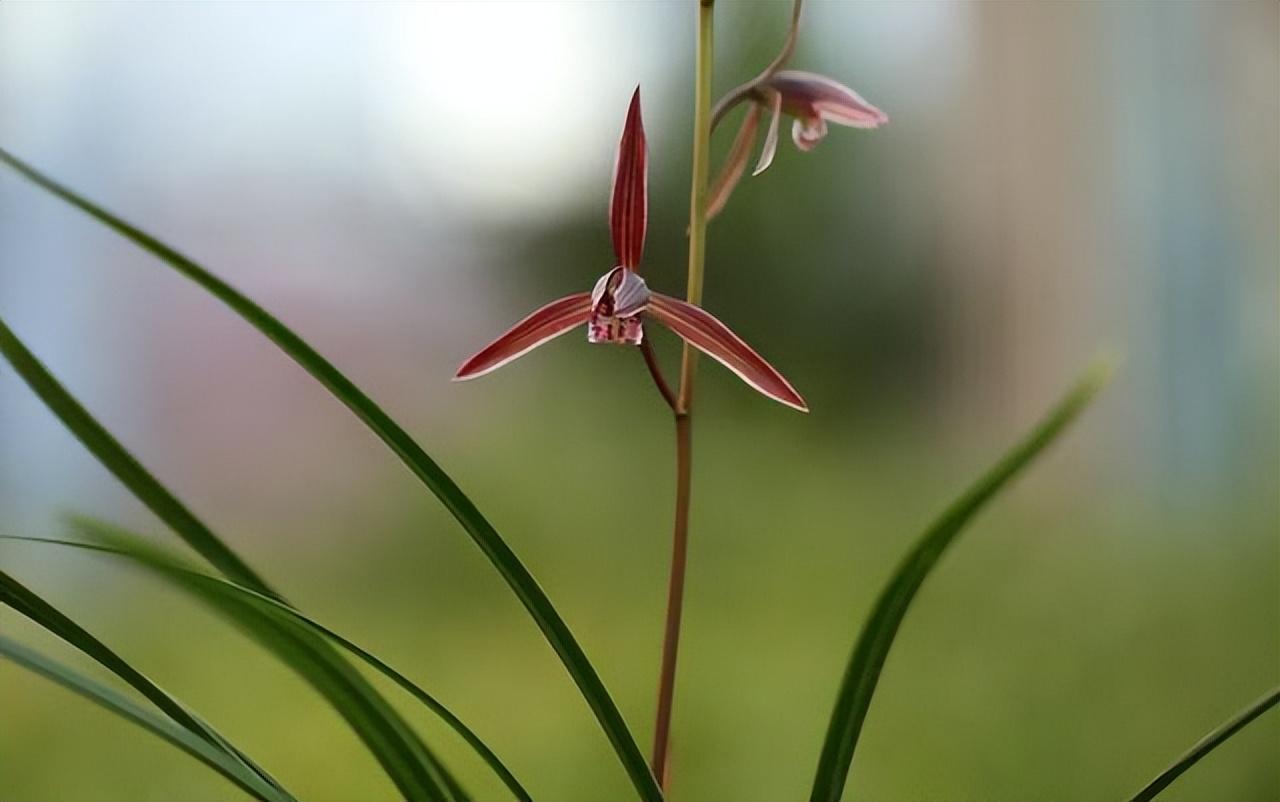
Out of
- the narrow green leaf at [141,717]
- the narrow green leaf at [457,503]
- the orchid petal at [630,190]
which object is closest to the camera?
the narrow green leaf at [141,717]

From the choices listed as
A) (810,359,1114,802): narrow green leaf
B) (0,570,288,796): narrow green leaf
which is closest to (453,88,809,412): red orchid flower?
(810,359,1114,802): narrow green leaf

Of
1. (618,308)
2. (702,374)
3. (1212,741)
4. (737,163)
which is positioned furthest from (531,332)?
(1212,741)

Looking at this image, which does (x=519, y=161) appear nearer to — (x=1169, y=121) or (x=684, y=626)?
(x=684, y=626)

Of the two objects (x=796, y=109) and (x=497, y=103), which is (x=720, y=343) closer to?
(x=796, y=109)

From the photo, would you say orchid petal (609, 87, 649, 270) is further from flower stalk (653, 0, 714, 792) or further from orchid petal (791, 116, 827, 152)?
orchid petal (791, 116, 827, 152)

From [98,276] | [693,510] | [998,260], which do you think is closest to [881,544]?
[693,510]

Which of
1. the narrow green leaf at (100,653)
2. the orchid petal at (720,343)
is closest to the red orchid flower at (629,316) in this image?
the orchid petal at (720,343)

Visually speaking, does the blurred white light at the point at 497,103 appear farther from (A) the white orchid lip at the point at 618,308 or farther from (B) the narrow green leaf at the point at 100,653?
(B) the narrow green leaf at the point at 100,653
